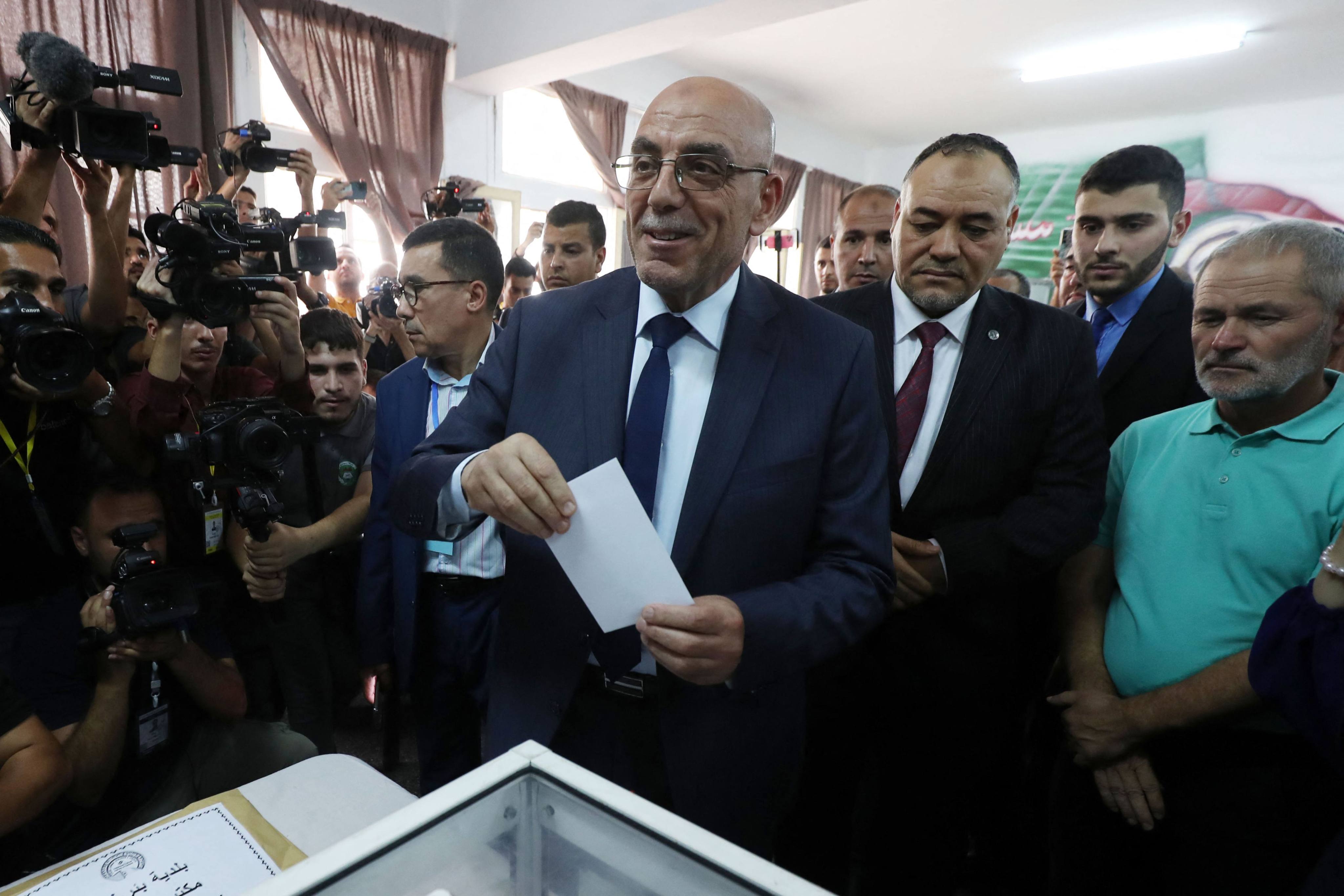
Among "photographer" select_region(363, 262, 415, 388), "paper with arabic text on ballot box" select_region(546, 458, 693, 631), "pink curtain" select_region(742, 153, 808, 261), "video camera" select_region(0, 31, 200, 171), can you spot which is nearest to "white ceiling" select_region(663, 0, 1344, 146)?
"pink curtain" select_region(742, 153, 808, 261)

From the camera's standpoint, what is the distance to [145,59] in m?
3.93

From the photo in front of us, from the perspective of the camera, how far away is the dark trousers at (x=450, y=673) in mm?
1679

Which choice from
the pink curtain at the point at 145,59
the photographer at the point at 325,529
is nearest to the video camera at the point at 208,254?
the photographer at the point at 325,529

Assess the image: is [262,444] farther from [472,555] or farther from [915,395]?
[915,395]

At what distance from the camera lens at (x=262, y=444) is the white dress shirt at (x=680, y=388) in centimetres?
59

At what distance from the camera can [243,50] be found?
14.4 ft

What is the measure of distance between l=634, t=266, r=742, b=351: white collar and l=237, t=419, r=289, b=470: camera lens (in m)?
0.78

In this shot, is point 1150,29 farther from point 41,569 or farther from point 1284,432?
point 41,569

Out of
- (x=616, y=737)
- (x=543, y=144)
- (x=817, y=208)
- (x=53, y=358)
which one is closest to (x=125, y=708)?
(x=53, y=358)

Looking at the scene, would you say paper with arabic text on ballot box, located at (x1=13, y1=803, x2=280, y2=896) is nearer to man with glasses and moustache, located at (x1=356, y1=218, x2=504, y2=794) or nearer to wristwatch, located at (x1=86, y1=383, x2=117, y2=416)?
man with glasses and moustache, located at (x1=356, y1=218, x2=504, y2=794)

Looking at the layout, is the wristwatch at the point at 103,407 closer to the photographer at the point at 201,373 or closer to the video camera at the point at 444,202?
the photographer at the point at 201,373

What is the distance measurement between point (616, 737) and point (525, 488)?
0.46m

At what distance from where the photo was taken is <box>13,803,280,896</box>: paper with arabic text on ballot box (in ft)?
2.48

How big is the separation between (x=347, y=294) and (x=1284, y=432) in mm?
4587
